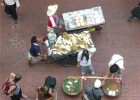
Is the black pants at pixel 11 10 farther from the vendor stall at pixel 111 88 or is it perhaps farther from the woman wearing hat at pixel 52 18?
the vendor stall at pixel 111 88

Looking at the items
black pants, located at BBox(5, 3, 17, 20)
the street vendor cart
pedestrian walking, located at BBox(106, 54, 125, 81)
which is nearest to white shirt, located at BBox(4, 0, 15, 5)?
black pants, located at BBox(5, 3, 17, 20)

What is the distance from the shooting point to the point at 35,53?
39.0ft

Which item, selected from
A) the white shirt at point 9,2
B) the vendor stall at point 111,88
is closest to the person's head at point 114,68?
the vendor stall at point 111,88

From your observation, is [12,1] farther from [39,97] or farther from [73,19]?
[39,97]

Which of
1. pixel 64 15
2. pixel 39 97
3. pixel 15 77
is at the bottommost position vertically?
pixel 39 97

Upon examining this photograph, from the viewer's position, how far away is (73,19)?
41.6 feet

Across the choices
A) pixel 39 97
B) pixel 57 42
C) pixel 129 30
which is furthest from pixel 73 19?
pixel 39 97

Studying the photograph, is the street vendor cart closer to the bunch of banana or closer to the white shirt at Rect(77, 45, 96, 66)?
the bunch of banana

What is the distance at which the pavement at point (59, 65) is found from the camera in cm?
1216

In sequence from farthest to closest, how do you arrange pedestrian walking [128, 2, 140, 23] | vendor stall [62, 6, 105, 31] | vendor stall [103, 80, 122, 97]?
pedestrian walking [128, 2, 140, 23]
vendor stall [62, 6, 105, 31]
vendor stall [103, 80, 122, 97]

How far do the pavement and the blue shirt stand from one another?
67cm

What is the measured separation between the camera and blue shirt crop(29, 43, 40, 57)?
38.2 ft

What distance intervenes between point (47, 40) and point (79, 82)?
1.67m

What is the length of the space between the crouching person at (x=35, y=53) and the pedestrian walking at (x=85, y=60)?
4.01 feet
